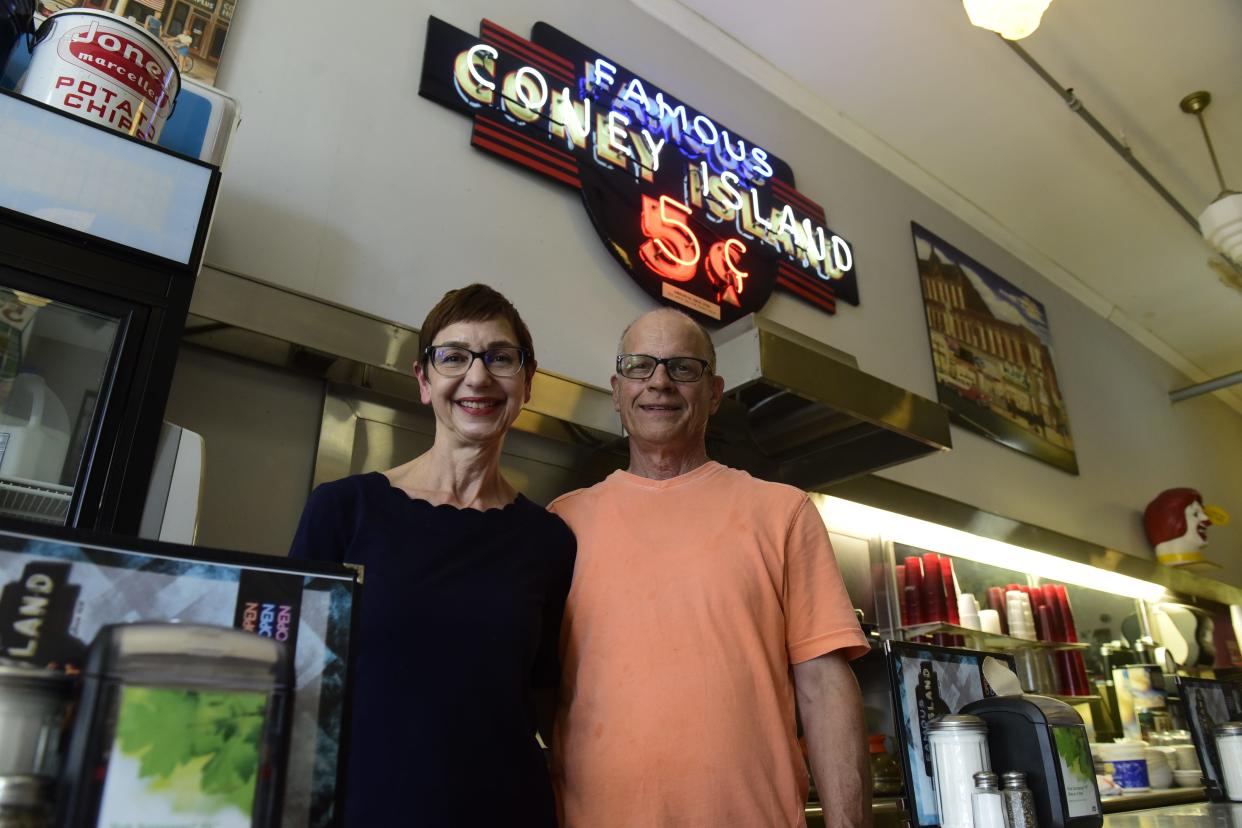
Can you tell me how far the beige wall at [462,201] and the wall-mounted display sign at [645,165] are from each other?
91 mm

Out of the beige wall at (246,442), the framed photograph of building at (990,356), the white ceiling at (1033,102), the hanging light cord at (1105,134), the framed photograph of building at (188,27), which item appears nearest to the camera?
the beige wall at (246,442)

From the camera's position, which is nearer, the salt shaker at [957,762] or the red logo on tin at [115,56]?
the red logo on tin at [115,56]

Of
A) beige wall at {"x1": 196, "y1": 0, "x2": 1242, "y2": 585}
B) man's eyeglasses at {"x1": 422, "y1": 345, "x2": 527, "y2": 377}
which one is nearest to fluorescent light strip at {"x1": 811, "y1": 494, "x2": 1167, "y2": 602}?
beige wall at {"x1": 196, "y1": 0, "x2": 1242, "y2": 585}

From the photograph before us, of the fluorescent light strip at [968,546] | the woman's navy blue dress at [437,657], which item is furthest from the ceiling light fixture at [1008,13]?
the woman's navy blue dress at [437,657]

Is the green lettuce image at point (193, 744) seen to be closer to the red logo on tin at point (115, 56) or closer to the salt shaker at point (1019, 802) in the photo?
the red logo on tin at point (115, 56)

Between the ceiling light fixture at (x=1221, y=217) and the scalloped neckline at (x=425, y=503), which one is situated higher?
Answer: the ceiling light fixture at (x=1221, y=217)

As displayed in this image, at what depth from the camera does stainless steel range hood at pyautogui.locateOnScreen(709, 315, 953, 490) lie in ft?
7.68

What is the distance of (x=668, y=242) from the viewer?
323 cm

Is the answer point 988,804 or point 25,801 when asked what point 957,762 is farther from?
point 25,801

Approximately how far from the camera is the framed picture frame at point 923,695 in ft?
5.72

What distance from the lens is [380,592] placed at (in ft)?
3.89

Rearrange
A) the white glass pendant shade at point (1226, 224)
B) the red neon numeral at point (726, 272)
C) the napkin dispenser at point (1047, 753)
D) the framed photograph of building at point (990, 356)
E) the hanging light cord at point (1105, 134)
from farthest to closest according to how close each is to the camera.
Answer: the framed photograph of building at point (990, 356) → the white glass pendant shade at point (1226, 224) → the hanging light cord at point (1105, 134) → the red neon numeral at point (726, 272) → the napkin dispenser at point (1047, 753)

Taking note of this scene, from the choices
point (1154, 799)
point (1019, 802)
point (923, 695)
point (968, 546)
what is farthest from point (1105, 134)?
point (1019, 802)

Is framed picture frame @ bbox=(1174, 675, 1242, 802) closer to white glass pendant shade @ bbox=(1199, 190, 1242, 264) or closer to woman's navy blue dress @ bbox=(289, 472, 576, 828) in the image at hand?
white glass pendant shade @ bbox=(1199, 190, 1242, 264)
